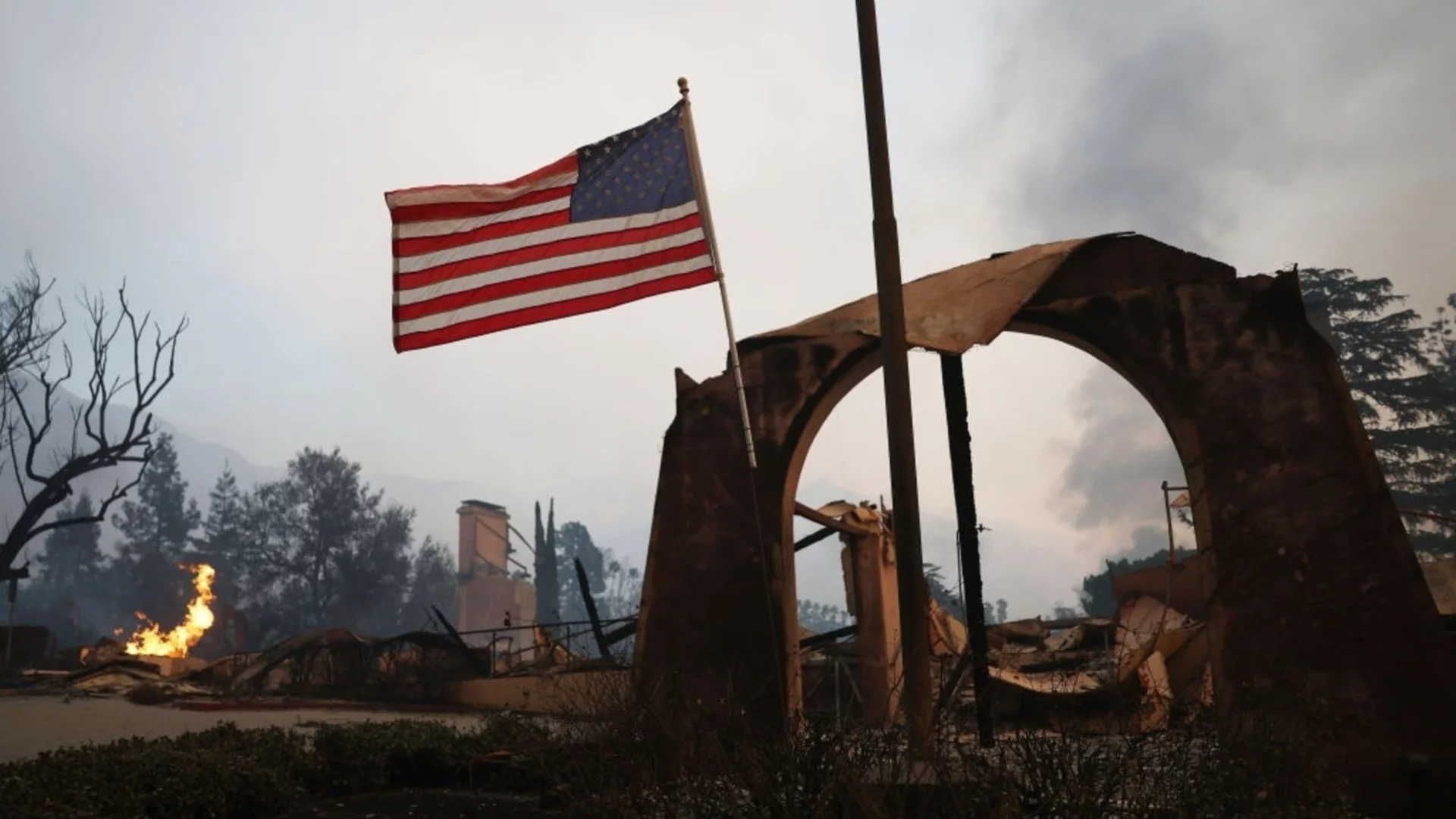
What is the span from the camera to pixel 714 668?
10.1 meters

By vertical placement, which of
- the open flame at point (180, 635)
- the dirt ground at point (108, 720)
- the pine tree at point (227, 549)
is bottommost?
the dirt ground at point (108, 720)

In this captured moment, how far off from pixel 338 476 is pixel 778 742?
73795 mm

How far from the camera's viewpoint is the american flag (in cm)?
880

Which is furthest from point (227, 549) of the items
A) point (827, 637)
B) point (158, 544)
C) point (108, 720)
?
point (827, 637)

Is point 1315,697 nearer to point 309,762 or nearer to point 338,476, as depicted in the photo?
point 309,762

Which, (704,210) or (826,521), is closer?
(704,210)

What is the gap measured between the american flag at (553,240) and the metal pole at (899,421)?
6.94 ft

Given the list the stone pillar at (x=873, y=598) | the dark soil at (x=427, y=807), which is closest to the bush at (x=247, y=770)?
the dark soil at (x=427, y=807)

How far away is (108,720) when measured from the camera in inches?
633

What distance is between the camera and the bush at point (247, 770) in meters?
7.59

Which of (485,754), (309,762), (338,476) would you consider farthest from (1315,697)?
(338,476)

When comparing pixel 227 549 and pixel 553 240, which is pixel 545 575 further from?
pixel 553 240

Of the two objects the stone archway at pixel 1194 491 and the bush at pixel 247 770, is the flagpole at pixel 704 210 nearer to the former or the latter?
the stone archway at pixel 1194 491

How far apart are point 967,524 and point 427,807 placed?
5569 millimetres
